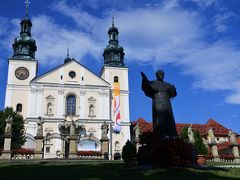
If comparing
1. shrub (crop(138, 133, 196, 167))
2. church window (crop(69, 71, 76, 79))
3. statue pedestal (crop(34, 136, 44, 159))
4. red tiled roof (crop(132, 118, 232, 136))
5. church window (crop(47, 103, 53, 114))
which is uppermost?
church window (crop(69, 71, 76, 79))

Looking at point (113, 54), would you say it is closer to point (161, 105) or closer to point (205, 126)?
point (205, 126)

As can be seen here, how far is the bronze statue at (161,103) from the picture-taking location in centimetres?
1130

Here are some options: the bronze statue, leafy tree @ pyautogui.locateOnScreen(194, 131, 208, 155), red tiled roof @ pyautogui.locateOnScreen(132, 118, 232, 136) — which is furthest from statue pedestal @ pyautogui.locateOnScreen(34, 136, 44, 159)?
red tiled roof @ pyautogui.locateOnScreen(132, 118, 232, 136)

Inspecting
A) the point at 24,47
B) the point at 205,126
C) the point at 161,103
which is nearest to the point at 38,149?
the point at 161,103

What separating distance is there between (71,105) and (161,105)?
37.4 metres

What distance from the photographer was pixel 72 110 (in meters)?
47.8

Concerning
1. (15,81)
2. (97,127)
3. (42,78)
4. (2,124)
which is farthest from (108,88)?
(2,124)

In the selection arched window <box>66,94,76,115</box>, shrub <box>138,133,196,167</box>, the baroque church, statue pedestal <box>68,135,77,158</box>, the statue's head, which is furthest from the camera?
arched window <box>66,94,76,115</box>

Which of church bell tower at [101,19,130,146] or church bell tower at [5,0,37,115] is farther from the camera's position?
church bell tower at [101,19,130,146]

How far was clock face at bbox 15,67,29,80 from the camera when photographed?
48.3 meters

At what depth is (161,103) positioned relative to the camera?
11750 millimetres

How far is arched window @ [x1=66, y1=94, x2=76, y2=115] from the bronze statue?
3625cm

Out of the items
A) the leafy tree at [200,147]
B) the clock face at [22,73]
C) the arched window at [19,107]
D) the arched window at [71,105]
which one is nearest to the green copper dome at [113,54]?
the arched window at [71,105]

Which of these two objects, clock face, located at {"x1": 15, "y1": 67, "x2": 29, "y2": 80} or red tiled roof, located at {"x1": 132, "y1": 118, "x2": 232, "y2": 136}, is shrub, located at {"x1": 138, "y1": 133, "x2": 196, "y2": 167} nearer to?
clock face, located at {"x1": 15, "y1": 67, "x2": 29, "y2": 80}
